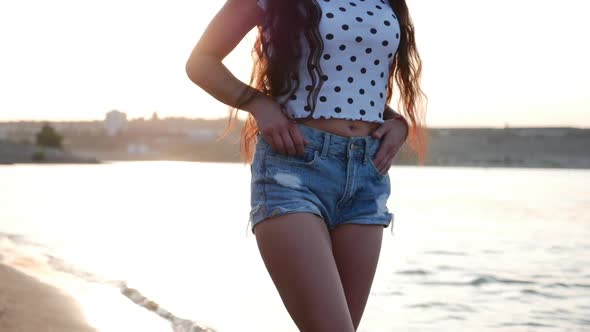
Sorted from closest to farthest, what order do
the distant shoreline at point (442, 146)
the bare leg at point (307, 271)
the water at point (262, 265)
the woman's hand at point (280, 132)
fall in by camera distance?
the bare leg at point (307, 271), the woman's hand at point (280, 132), the water at point (262, 265), the distant shoreline at point (442, 146)

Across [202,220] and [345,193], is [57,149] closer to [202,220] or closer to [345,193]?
[202,220]

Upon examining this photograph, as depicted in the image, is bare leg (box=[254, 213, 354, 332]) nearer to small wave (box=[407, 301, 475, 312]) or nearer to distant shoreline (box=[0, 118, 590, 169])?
small wave (box=[407, 301, 475, 312])

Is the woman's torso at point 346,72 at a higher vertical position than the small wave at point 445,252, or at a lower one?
higher

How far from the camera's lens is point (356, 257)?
2.53 m

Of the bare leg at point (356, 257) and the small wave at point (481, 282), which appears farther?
the small wave at point (481, 282)

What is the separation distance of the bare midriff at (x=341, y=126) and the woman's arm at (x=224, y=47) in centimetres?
18

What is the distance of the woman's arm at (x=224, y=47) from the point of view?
2.50 m

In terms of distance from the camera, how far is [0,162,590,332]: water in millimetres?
6734

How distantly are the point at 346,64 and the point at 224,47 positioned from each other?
33 cm

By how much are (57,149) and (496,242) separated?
4894 centimetres

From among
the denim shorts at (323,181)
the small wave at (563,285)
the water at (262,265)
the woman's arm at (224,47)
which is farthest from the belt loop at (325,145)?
the small wave at (563,285)

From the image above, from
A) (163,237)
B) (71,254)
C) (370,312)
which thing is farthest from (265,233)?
(163,237)

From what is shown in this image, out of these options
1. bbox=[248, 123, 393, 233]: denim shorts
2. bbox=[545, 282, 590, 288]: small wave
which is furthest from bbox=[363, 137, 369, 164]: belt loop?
bbox=[545, 282, 590, 288]: small wave

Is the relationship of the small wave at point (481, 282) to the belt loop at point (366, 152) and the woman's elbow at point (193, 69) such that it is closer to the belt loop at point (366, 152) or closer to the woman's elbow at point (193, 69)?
the belt loop at point (366, 152)
